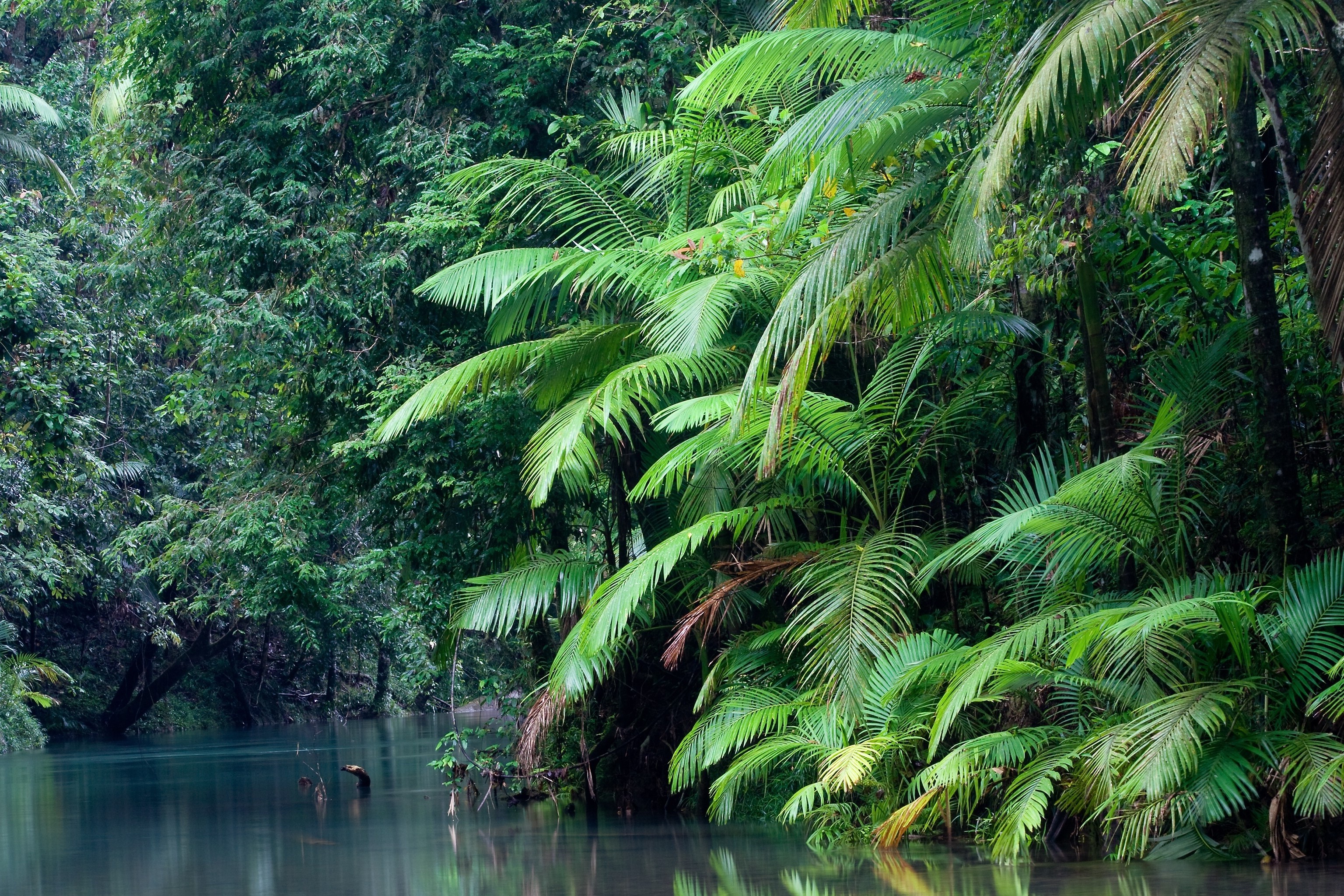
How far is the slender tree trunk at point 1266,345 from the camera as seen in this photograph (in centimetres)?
653

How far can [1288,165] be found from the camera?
22.4ft

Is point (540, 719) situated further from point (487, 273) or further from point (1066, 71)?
point (1066, 71)

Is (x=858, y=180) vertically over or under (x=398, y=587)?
over

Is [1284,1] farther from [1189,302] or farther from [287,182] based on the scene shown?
[287,182]

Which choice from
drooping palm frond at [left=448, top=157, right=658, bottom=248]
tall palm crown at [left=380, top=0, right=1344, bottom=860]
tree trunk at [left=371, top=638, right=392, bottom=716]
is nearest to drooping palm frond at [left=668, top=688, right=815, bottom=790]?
tall palm crown at [left=380, top=0, right=1344, bottom=860]

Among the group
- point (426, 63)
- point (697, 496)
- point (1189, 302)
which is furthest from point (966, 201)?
point (426, 63)

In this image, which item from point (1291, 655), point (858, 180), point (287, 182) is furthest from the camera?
point (287, 182)

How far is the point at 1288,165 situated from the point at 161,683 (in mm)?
24892

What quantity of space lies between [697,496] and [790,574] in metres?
1.07

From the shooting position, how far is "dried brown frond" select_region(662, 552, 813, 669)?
8.47 meters

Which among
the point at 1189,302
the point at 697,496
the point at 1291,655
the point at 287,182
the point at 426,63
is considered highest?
the point at 426,63

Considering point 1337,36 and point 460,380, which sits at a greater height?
point 1337,36

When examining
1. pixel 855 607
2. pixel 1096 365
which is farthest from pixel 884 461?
pixel 1096 365

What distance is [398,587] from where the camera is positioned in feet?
40.3
